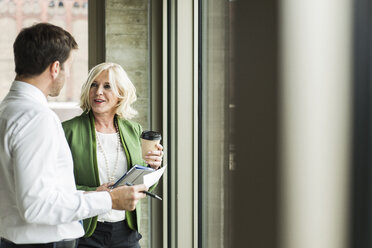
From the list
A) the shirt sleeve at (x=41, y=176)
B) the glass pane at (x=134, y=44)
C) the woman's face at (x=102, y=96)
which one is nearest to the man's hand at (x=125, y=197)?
the shirt sleeve at (x=41, y=176)

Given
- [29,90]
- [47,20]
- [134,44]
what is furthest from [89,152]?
[47,20]

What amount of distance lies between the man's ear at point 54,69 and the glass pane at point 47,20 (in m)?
2.69

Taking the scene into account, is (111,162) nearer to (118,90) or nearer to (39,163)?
(118,90)

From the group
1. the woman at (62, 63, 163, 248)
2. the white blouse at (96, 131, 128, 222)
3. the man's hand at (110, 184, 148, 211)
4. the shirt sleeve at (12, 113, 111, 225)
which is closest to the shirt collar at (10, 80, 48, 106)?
the shirt sleeve at (12, 113, 111, 225)

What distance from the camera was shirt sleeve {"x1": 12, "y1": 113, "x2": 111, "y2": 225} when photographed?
1.35 m

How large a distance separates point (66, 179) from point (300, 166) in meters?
1.23

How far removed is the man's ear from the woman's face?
28.3 inches

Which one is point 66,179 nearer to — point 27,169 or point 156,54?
point 27,169

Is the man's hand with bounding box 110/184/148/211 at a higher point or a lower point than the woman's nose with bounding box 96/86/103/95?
lower

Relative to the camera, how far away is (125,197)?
1628mm

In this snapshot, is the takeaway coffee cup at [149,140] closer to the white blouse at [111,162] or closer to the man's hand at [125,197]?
the white blouse at [111,162]

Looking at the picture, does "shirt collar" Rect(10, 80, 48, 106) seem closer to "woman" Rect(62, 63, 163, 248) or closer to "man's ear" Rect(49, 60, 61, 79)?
"man's ear" Rect(49, 60, 61, 79)

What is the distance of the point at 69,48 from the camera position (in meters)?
1.62

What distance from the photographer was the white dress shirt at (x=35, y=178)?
136 centimetres
